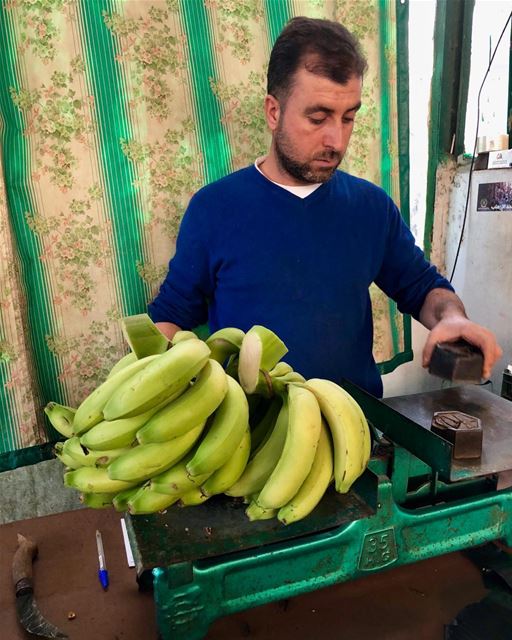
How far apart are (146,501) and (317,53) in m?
1.36

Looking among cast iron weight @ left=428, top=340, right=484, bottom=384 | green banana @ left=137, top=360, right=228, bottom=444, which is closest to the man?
cast iron weight @ left=428, top=340, right=484, bottom=384

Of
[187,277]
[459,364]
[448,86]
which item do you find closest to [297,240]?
[187,277]

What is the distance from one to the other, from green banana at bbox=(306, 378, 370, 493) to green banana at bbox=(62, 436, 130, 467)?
1.11 feet

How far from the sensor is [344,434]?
32.5 inches

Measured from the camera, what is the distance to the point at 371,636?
94 cm

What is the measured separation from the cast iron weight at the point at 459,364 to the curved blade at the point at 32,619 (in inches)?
35.4

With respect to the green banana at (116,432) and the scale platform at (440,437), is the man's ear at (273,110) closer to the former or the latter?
the scale platform at (440,437)

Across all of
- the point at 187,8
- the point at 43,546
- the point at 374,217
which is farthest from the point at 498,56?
the point at 43,546

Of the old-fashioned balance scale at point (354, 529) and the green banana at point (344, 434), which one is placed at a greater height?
the green banana at point (344, 434)

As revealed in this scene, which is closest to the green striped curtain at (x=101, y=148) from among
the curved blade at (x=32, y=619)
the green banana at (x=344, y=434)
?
the curved blade at (x=32, y=619)

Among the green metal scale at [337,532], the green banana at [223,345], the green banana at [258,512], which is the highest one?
the green banana at [223,345]

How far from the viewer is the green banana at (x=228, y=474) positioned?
788 mm

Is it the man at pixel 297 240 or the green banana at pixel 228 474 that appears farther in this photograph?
the man at pixel 297 240

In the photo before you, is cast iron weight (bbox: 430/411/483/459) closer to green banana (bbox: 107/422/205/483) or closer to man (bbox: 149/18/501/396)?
green banana (bbox: 107/422/205/483)
